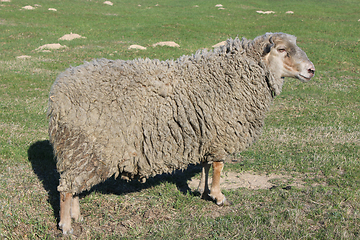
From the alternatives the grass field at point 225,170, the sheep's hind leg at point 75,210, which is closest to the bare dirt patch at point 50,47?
the grass field at point 225,170

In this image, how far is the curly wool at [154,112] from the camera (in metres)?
4.22

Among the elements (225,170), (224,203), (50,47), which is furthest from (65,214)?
(50,47)

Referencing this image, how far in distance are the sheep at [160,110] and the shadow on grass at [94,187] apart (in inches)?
31.6

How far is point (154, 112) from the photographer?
179 inches

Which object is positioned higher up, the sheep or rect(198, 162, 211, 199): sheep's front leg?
the sheep

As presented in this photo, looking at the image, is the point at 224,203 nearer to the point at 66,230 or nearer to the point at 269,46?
the point at 66,230

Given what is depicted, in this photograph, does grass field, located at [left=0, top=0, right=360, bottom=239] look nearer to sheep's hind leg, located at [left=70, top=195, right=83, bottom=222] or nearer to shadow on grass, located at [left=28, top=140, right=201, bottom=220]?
shadow on grass, located at [left=28, top=140, right=201, bottom=220]

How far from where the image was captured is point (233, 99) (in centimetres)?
484

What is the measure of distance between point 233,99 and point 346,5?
40327 millimetres

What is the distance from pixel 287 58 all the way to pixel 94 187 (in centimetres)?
399

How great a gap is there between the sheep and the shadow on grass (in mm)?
803

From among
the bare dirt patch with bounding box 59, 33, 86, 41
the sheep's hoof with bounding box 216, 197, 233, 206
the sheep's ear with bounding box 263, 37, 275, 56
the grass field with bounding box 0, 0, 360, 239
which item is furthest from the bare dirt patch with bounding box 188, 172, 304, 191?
the bare dirt patch with bounding box 59, 33, 86, 41

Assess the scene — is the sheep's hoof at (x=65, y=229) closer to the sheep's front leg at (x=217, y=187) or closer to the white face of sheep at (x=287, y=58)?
the sheep's front leg at (x=217, y=187)

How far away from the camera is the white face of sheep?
15.7 feet
